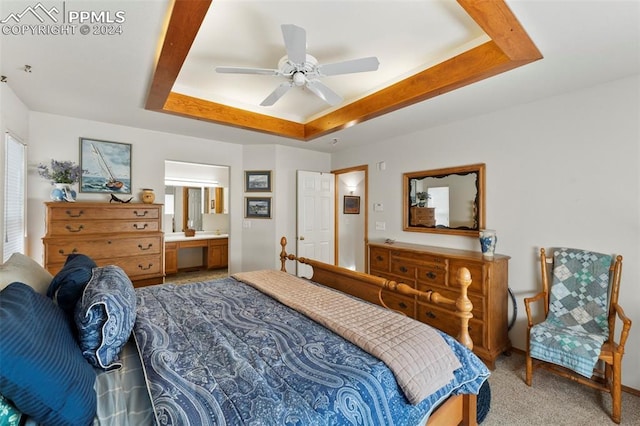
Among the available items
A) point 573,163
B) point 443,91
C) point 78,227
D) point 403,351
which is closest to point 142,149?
point 78,227

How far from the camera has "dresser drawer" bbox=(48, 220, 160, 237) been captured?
9.16 ft

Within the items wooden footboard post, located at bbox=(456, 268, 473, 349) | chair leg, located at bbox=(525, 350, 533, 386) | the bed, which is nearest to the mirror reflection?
the bed

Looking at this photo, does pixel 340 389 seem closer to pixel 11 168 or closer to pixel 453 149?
pixel 453 149

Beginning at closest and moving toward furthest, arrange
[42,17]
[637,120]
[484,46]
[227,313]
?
[42,17], [227,313], [484,46], [637,120]

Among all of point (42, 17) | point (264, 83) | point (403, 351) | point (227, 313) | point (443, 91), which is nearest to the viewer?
point (403, 351)

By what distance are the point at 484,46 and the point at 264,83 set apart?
6.38 ft

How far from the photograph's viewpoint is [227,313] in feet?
5.83

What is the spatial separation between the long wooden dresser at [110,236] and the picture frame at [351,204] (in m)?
3.04

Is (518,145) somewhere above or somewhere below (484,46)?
below

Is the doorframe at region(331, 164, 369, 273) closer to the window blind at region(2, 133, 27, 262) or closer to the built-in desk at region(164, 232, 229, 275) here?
the built-in desk at region(164, 232, 229, 275)

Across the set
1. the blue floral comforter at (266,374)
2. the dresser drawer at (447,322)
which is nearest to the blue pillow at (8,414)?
the blue floral comforter at (266,374)

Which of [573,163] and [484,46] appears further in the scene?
[573,163]

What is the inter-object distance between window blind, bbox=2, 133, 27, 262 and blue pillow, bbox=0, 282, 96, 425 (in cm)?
225

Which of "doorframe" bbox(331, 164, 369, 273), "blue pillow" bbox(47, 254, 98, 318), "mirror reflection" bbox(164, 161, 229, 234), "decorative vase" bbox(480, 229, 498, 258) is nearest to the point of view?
"blue pillow" bbox(47, 254, 98, 318)
